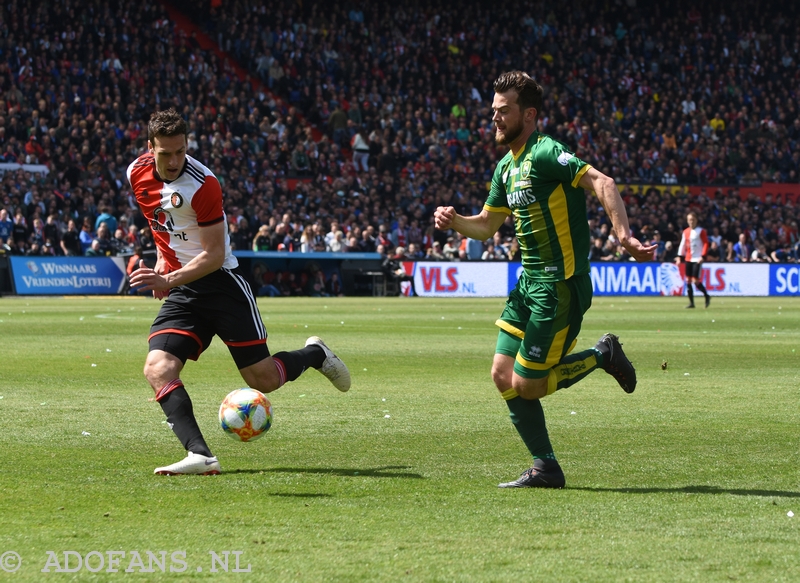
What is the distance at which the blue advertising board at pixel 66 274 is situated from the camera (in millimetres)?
31156

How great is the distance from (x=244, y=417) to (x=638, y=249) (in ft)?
8.07

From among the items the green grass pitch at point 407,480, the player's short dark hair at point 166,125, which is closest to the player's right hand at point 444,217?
the green grass pitch at point 407,480

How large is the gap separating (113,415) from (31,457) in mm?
2043

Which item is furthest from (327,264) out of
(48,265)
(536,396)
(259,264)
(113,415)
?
(536,396)

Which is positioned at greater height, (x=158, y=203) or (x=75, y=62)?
(x=75, y=62)

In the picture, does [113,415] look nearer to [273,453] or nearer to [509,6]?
[273,453]

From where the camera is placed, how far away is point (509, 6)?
50312 millimetres

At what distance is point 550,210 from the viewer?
6.27 metres

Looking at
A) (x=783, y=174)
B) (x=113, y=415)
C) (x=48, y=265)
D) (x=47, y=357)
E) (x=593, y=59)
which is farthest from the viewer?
(x=593, y=59)

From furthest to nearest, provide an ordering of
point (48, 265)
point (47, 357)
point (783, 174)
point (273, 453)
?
1. point (783, 174)
2. point (48, 265)
3. point (47, 357)
4. point (273, 453)

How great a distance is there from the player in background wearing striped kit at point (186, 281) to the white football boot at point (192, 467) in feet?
0.21

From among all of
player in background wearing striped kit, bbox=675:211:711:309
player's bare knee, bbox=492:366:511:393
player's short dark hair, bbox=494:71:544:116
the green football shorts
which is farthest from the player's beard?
player in background wearing striped kit, bbox=675:211:711:309

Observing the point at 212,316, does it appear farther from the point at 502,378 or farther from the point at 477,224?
the point at 502,378

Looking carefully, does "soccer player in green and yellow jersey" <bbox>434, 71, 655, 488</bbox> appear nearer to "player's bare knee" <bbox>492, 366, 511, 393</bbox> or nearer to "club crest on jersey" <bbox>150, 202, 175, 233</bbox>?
"player's bare knee" <bbox>492, 366, 511, 393</bbox>
